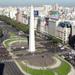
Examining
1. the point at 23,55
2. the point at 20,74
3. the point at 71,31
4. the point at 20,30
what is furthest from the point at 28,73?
the point at 20,30

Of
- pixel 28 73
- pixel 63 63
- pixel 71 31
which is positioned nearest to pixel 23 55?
pixel 63 63

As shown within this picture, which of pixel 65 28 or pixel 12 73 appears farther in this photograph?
pixel 65 28

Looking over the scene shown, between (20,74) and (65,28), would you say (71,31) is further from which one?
(20,74)

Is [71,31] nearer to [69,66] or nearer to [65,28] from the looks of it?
[65,28]

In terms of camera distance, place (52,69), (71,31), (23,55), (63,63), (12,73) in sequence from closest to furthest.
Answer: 1. (12,73)
2. (52,69)
3. (63,63)
4. (23,55)
5. (71,31)

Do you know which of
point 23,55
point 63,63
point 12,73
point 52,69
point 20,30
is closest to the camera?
point 12,73

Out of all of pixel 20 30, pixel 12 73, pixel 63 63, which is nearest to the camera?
pixel 12 73
